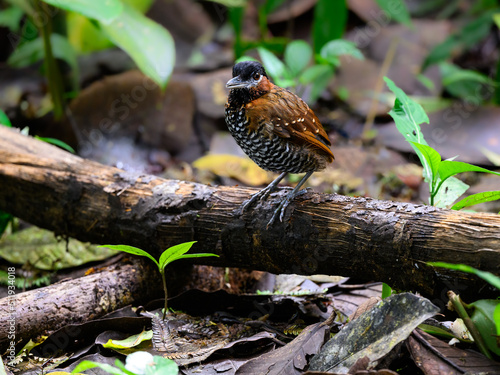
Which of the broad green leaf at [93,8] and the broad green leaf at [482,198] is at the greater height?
the broad green leaf at [93,8]

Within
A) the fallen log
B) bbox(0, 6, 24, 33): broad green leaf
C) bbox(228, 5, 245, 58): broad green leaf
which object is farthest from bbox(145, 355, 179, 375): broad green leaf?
bbox(0, 6, 24, 33): broad green leaf

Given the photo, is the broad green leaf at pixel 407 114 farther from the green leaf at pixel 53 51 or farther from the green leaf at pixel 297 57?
the green leaf at pixel 53 51

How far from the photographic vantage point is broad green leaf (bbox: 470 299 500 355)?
78.7 inches

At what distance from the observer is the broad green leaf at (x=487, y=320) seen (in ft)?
6.56

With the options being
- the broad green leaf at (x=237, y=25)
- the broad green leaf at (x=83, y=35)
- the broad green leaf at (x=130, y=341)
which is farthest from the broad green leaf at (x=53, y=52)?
the broad green leaf at (x=130, y=341)

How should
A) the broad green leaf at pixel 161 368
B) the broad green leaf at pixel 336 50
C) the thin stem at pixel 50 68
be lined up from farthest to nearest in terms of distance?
the thin stem at pixel 50 68 < the broad green leaf at pixel 336 50 < the broad green leaf at pixel 161 368

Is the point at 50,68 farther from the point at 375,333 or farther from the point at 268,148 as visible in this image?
the point at 375,333

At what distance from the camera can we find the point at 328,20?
6.47 metres

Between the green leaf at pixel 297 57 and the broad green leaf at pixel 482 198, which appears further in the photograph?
the green leaf at pixel 297 57

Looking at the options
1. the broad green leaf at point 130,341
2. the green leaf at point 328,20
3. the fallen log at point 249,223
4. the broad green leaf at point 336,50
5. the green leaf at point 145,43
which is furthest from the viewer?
the green leaf at point 328,20

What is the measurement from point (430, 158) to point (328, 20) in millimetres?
4550

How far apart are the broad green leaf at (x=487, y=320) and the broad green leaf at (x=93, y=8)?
10.5 ft

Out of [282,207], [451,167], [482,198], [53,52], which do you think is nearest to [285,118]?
[282,207]

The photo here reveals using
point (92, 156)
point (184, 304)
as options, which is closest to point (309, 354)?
point (184, 304)
